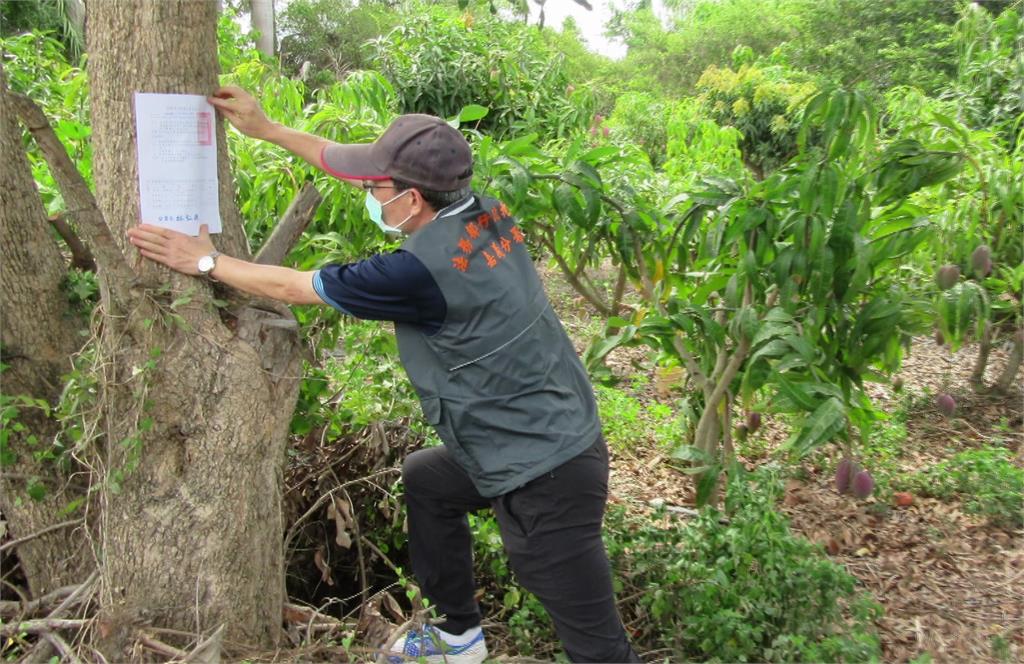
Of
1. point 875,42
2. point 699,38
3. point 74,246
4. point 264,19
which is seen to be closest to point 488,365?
point 74,246

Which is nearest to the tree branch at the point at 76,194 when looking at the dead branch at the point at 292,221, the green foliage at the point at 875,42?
the dead branch at the point at 292,221

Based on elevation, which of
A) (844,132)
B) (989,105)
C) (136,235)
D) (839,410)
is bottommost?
(839,410)

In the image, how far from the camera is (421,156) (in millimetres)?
2244

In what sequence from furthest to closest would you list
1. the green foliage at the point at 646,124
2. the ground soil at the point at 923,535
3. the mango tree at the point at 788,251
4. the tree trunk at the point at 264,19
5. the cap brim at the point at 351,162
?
the tree trunk at the point at 264,19
the green foliage at the point at 646,124
the ground soil at the point at 923,535
the mango tree at the point at 788,251
the cap brim at the point at 351,162

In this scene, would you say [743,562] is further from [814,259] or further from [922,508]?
[922,508]

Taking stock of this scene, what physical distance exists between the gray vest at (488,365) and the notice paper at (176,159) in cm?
58

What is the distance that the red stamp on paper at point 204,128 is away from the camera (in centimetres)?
231

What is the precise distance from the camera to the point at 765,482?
124 inches

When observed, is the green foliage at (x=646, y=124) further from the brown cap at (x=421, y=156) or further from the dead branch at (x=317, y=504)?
the brown cap at (x=421, y=156)

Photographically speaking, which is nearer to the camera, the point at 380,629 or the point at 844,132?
the point at 380,629

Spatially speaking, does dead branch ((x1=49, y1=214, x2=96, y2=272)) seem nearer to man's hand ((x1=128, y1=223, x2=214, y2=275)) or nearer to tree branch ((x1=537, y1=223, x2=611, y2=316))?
man's hand ((x1=128, y1=223, x2=214, y2=275))

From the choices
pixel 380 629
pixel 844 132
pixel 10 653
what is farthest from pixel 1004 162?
pixel 10 653

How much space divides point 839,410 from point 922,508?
1.98 meters

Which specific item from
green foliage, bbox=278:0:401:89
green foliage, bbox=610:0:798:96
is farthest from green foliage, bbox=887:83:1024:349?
green foliage, bbox=278:0:401:89
